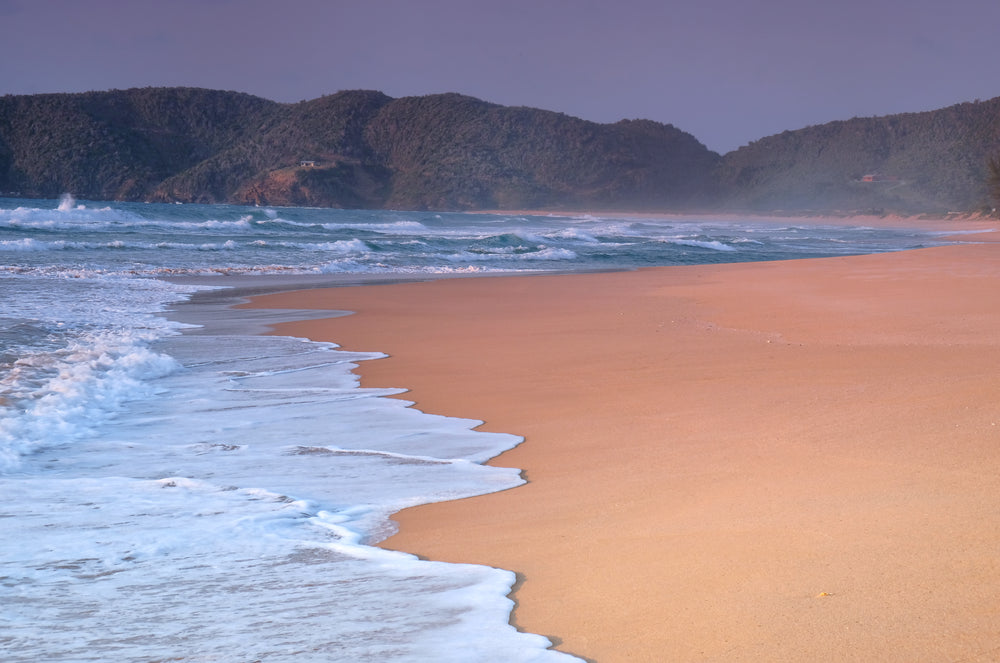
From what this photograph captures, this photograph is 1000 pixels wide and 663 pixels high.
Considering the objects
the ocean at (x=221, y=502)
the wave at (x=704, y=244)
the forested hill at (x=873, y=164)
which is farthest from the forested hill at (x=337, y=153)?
the ocean at (x=221, y=502)

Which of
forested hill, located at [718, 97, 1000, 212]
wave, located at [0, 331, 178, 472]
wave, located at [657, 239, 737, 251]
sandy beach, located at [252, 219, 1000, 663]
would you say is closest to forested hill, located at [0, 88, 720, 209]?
forested hill, located at [718, 97, 1000, 212]

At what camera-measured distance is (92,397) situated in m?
5.32

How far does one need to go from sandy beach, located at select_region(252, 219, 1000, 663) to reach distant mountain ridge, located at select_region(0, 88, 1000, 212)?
85587mm

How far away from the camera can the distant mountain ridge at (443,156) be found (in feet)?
317

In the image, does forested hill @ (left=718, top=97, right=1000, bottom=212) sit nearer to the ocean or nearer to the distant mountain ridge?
the distant mountain ridge

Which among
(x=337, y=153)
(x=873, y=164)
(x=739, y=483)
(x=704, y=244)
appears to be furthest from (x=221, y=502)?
(x=873, y=164)

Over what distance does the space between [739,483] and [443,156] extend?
11018cm

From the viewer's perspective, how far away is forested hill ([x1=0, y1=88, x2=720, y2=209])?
97500 millimetres

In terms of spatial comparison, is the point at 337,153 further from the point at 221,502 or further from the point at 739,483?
the point at 739,483

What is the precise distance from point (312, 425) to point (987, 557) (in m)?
3.37

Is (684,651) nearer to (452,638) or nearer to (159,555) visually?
(452,638)

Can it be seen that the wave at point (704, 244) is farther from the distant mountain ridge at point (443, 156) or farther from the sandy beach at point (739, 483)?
the distant mountain ridge at point (443, 156)

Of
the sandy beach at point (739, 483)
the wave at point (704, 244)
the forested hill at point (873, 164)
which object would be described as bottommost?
the sandy beach at point (739, 483)

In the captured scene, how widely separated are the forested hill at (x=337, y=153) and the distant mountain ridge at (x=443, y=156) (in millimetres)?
222
